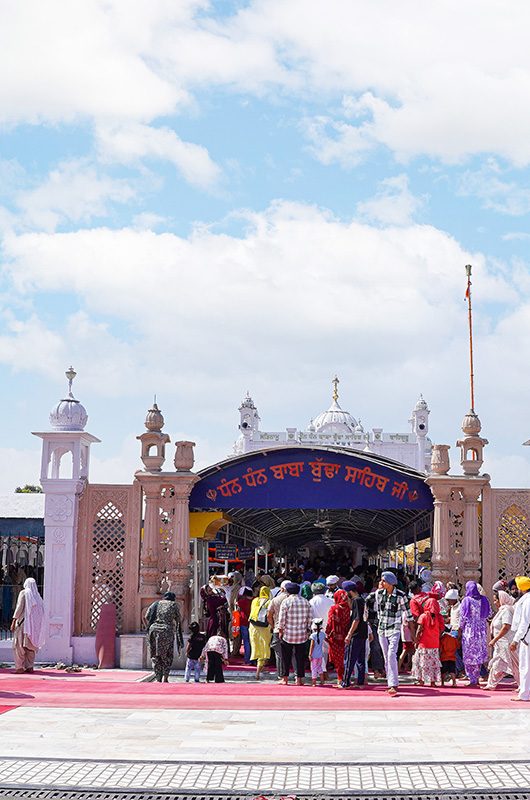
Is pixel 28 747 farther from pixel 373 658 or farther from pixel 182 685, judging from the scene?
pixel 373 658

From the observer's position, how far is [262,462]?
1554 centimetres

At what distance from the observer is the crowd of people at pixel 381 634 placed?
11.9 m

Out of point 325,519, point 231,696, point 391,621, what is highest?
point 325,519

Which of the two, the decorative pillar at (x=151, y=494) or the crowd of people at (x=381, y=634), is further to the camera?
the decorative pillar at (x=151, y=494)

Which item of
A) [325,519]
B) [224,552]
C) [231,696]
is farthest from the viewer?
[325,519]

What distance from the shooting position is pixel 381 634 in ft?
39.1

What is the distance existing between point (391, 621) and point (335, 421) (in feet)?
203

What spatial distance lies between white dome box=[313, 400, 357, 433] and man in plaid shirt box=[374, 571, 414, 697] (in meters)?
59.9

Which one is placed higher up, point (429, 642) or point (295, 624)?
point (295, 624)

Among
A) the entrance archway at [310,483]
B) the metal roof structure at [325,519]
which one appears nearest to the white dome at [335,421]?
the metal roof structure at [325,519]

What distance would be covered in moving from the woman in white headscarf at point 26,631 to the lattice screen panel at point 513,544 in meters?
7.00

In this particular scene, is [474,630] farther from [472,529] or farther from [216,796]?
[216,796]

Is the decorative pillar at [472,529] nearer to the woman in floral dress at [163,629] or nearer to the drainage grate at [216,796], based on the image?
the woman in floral dress at [163,629]

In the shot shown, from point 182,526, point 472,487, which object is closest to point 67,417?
point 182,526
